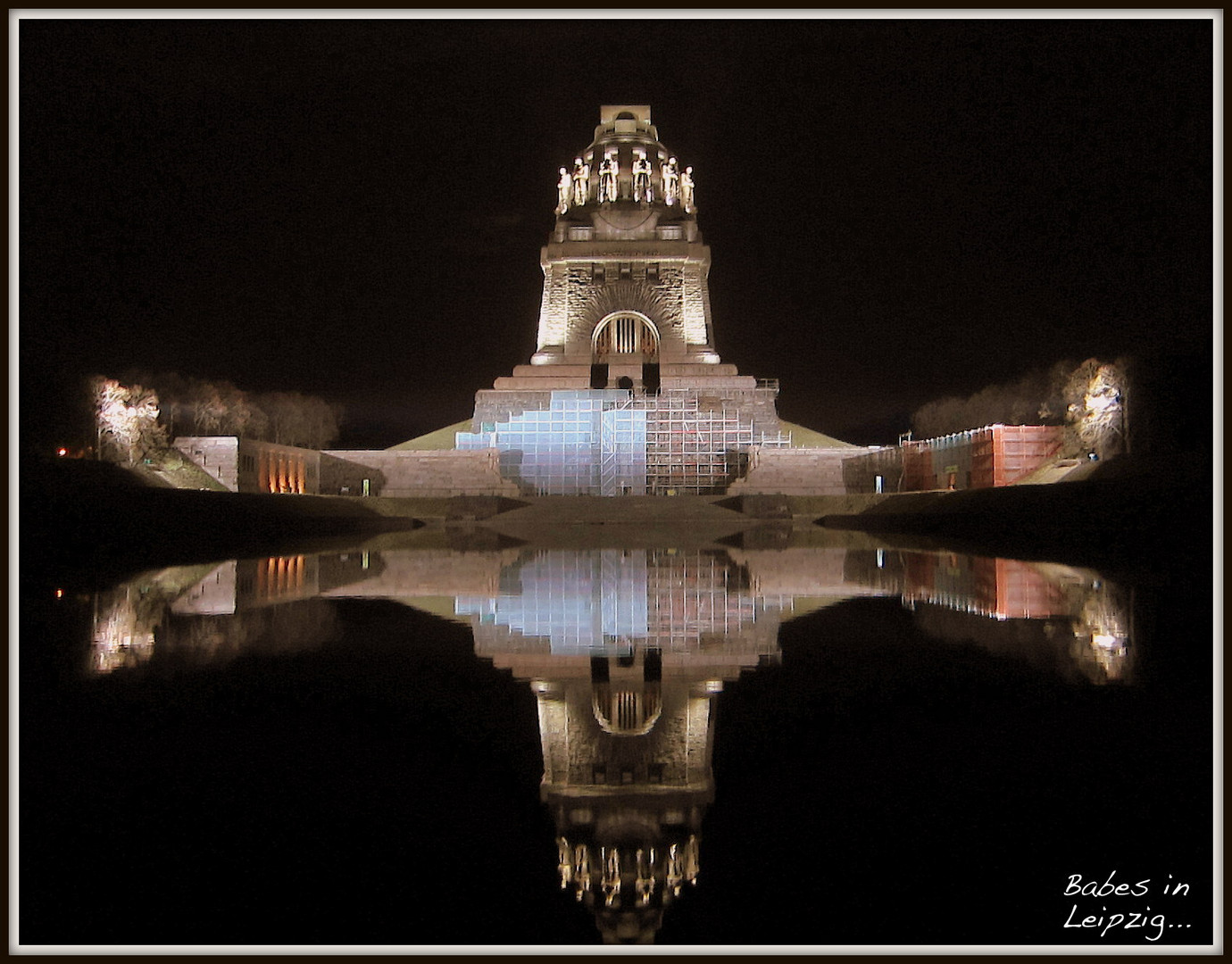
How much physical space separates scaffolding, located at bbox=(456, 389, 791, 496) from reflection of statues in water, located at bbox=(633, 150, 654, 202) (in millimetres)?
15957

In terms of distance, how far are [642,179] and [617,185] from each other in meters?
1.53

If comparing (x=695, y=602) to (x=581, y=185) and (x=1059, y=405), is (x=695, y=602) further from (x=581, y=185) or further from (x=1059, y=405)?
(x=581, y=185)

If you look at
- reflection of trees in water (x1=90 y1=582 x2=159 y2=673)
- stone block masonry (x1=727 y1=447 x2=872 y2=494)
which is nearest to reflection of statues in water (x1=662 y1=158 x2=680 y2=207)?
stone block masonry (x1=727 y1=447 x2=872 y2=494)

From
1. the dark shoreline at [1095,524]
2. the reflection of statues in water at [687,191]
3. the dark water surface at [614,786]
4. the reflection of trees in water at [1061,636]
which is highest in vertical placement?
the reflection of statues in water at [687,191]

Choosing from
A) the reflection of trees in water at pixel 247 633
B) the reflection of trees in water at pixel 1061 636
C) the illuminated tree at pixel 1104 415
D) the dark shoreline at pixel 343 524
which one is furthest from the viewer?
the illuminated tree at pixel 1104 415

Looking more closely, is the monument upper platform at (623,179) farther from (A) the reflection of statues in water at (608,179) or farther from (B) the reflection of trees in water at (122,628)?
(B) the reflection of trees in water at (122,628)

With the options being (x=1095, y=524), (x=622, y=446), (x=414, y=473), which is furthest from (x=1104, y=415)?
(x=414, y=473)

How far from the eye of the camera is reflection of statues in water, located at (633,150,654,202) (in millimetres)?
51312

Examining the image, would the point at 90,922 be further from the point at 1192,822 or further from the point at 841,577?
the point at 841,577

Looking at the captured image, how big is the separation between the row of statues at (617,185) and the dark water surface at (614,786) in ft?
158

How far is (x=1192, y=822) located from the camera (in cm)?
259

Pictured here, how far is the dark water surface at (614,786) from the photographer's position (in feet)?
7.22

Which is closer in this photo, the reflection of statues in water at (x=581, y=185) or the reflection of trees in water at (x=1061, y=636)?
the reflection of trees in water at (x=1061, y=636)

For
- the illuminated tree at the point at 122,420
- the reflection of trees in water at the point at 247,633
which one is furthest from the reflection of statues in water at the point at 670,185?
the reflection of trees in water at the point at 247,633
